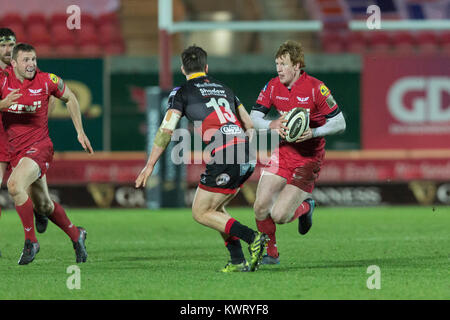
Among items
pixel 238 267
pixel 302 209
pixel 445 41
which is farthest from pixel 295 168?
pixel 445 41

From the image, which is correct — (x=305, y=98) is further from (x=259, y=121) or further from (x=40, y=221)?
(x=40, y=221)

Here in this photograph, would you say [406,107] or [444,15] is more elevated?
[444,15]

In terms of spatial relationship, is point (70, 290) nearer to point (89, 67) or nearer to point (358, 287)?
point (358, 287)

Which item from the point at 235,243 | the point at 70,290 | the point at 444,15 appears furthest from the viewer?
the point at 444,15

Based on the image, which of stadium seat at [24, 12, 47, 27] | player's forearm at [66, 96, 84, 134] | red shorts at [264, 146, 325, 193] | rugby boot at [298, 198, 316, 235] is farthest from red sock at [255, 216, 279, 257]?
stadium seat at [24, 12, 47, 27]

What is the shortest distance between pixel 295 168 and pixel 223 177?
4.19 feet

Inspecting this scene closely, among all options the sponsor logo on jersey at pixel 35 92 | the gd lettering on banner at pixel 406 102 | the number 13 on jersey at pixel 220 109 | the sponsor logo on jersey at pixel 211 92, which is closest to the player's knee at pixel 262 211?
the number 13 on jersey at pixel 220 109

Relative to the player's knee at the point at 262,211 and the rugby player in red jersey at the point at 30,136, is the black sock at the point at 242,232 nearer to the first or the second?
the player's knee at the point at 262,211

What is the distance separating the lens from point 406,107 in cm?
1664

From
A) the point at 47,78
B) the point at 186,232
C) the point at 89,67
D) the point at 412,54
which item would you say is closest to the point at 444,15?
the point at 412,54

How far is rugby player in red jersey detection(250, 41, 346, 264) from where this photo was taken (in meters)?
8.20

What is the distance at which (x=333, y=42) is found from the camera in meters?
18.2
